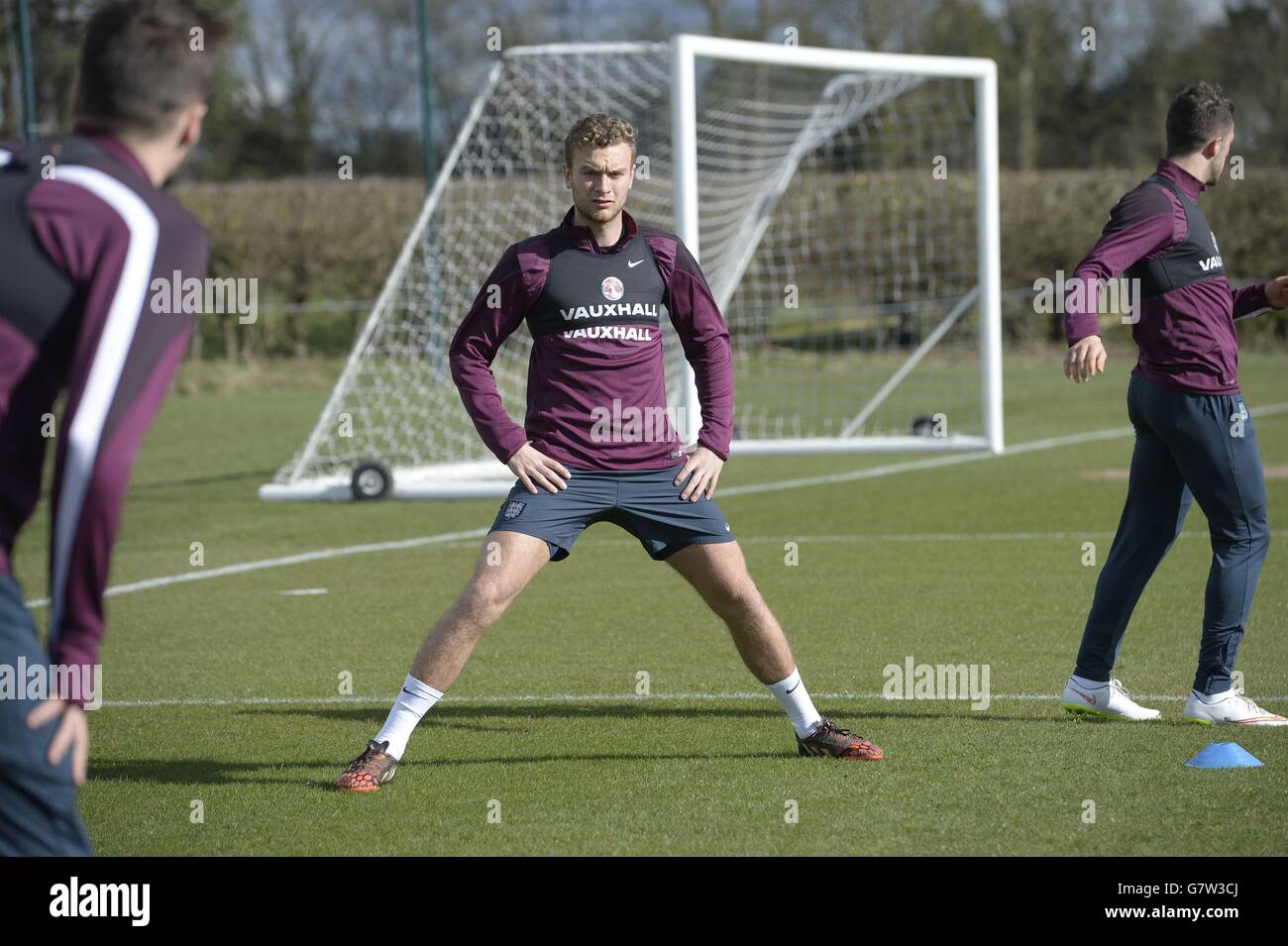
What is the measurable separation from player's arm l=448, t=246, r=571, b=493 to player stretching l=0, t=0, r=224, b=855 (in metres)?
2.54

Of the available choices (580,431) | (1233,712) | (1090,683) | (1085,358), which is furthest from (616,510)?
(1233,712)

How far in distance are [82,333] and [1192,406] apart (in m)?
4.41

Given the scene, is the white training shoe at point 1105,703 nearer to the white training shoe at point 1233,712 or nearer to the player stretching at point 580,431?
the white training shoe at point 1233,712

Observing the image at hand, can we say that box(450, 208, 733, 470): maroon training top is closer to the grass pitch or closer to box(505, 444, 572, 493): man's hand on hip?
box(505, 444, 572, 493): man's hand on hip

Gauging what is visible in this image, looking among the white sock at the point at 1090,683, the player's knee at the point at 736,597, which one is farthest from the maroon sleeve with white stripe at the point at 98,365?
the white sock at the point at 1090,683

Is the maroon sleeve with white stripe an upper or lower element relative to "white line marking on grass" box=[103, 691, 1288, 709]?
upper

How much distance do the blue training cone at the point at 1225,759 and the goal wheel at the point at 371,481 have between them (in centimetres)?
1009

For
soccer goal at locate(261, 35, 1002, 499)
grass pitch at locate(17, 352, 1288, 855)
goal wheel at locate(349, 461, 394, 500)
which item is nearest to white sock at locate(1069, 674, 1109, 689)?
grass pitch at locate(17, 352, 1288, 855)

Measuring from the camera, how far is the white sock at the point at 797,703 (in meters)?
5.76

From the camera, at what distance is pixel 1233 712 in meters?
6.05

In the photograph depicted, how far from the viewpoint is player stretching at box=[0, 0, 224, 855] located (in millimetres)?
2666

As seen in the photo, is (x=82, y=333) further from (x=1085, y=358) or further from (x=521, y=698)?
(x=521, y=698)
